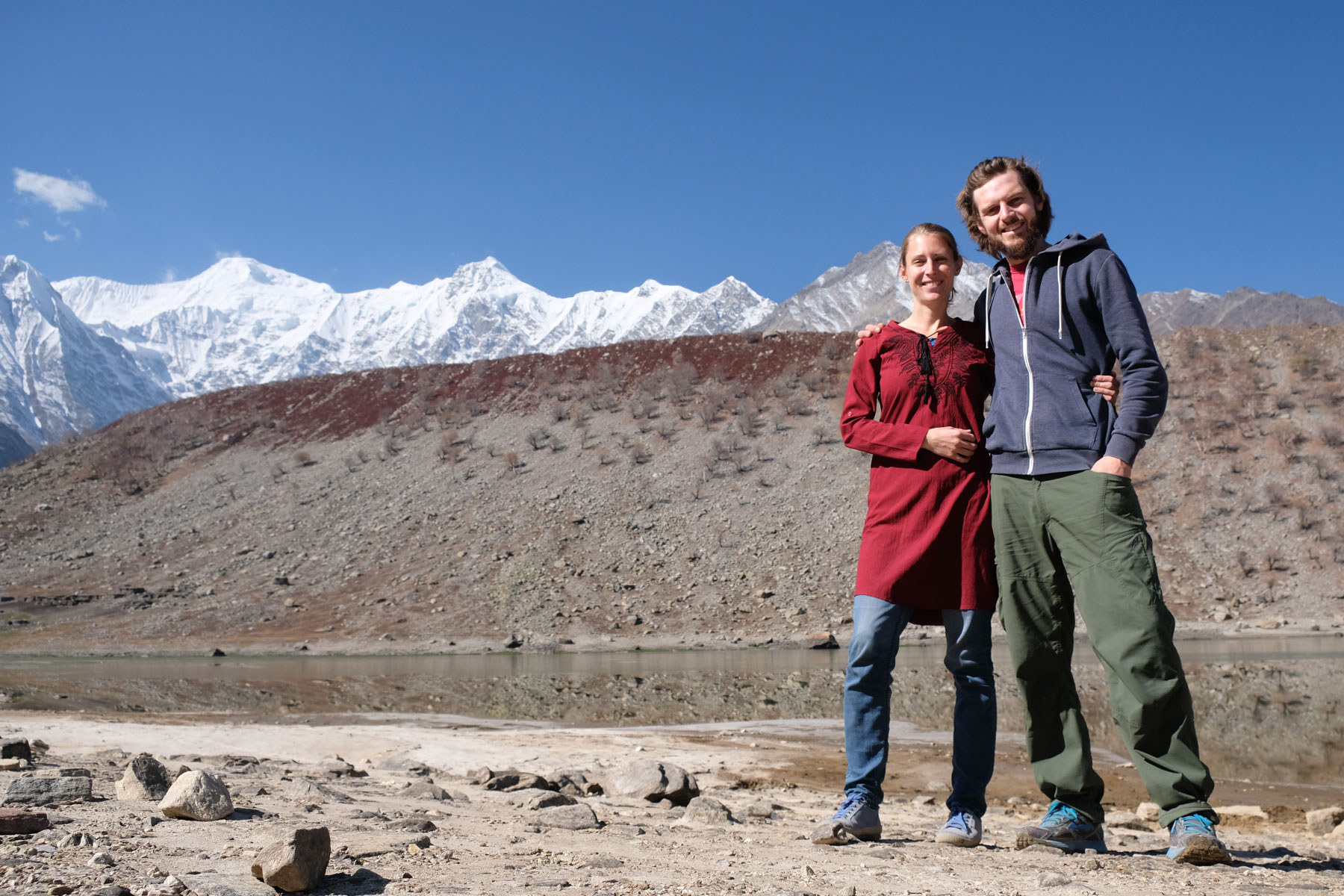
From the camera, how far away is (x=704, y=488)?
29.1 metres

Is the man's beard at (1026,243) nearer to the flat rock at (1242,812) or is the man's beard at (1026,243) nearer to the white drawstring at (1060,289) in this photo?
the white drawstring at (1060,289)

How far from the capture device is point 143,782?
3.61 m

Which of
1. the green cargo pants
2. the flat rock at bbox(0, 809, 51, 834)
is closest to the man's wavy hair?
the green cargo pants

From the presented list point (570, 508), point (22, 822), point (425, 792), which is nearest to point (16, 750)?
point (425, 792)

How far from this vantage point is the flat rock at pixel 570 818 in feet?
11.2

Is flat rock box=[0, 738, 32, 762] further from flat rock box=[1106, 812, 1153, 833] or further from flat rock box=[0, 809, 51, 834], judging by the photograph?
flat rock box=[1106, 812, 1153, 833]

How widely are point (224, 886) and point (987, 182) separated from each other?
3.17m

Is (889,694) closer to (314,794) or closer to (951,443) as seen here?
(951,443)

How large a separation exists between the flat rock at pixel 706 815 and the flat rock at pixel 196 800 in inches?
68.5

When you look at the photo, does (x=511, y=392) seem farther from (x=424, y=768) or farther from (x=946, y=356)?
(x=946, y=356)

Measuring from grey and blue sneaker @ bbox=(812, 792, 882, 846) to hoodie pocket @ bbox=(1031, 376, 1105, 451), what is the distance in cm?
132

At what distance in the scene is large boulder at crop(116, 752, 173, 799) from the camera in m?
3.58

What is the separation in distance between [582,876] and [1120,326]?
228 centimetres

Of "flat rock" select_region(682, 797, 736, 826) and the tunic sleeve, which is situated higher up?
the tunic sleeve
